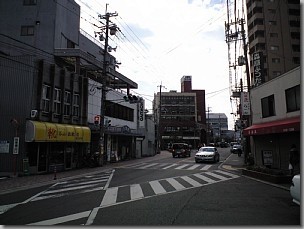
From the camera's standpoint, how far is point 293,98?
17.9 m

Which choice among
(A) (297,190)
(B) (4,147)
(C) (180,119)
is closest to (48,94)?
(B) (4,147)

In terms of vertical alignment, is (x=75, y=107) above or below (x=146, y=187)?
above

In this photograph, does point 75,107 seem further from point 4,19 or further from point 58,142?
point 4,19

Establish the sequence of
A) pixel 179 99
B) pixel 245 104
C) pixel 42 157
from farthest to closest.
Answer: pixel 179 99
pixel 245 104
pixel 42 157

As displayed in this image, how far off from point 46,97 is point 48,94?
33 centimetres

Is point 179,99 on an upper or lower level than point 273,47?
lower

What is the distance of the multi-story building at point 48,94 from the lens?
19188mm

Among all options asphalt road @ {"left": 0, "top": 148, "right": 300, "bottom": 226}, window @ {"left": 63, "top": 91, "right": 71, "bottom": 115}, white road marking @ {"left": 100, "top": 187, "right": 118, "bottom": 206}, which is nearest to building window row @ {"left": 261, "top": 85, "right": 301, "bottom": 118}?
asphalt road @ {"left": 0, "top": 148, "right": 300, "bottom": 226}

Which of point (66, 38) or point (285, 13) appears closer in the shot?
point (66, 38)

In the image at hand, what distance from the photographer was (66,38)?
97.8 ft

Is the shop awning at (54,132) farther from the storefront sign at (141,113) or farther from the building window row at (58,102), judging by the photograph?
the storefront sign at (141,113)

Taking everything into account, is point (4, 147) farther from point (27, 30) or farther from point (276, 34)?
point (276, 34)

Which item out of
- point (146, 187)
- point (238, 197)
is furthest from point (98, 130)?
point (238, 197)

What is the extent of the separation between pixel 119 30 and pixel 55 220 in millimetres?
22270
